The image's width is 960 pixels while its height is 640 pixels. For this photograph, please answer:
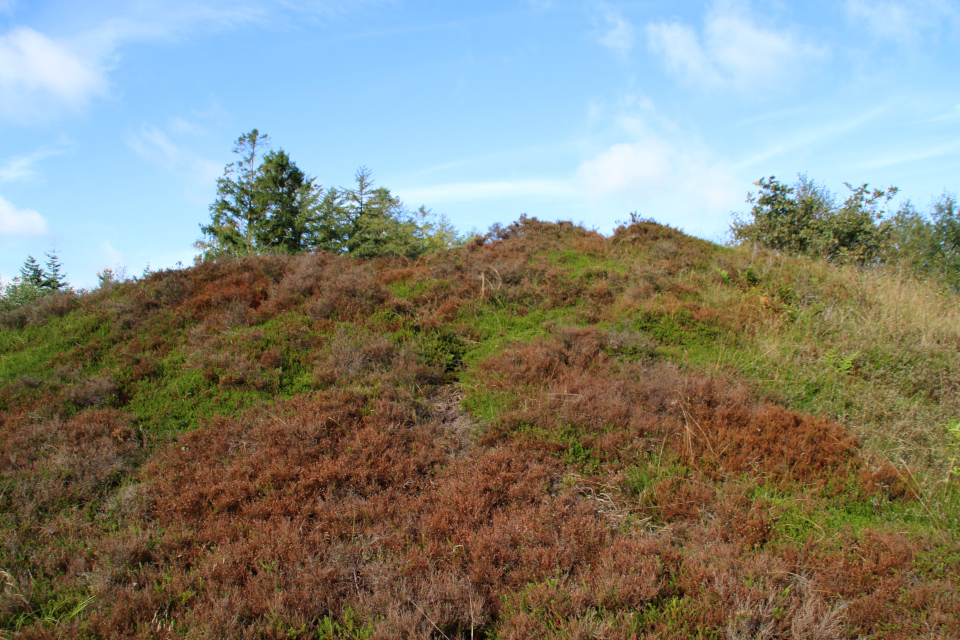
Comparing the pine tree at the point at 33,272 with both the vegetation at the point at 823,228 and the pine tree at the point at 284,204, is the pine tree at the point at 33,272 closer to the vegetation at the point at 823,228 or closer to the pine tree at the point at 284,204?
the pine tree at the point at 284,204

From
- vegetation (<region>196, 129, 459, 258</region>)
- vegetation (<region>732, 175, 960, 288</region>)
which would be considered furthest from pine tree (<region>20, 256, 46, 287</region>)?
vegetation (<region>732, 175, 960, 288</region>)

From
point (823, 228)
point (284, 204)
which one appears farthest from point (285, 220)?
point (823, 228)

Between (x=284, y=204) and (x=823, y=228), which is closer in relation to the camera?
(x=823, y=228)

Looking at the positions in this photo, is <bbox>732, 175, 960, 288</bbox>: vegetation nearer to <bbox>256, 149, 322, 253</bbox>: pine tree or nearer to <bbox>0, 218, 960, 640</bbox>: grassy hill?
<bbox>0, 218, 960, 640</bbox>: grassy hill

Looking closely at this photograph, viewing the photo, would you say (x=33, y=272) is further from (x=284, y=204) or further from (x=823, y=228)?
(x=823, y=228)

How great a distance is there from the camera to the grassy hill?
3729 mm

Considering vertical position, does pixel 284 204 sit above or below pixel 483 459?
above

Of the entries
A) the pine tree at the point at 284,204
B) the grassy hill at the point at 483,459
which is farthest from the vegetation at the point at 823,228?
the pine tree at the point at 284,204

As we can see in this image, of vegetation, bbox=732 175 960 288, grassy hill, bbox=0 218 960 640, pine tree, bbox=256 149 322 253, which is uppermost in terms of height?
pine tree, bbox=256 149 322 253

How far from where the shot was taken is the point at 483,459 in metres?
5.40

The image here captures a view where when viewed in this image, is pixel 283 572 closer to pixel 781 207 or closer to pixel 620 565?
pixel 620 565

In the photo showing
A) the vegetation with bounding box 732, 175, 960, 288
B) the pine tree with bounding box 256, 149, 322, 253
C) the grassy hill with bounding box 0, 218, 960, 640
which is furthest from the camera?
the pine tree with bounding box 256, 149, 322, 253

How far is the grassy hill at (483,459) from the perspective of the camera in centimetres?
373

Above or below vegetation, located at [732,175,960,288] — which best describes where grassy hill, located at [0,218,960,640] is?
below
